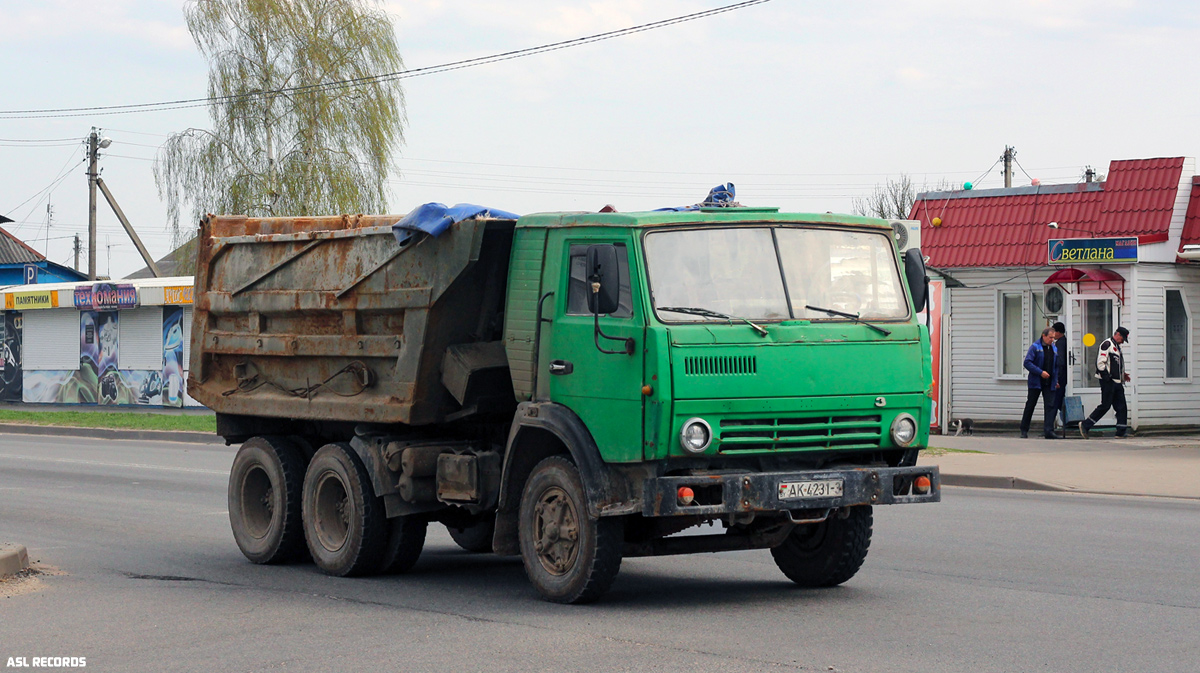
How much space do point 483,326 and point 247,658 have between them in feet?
9.61

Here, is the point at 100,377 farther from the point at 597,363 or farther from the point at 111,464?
the point at 597,363

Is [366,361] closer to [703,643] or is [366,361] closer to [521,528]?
[521,528]

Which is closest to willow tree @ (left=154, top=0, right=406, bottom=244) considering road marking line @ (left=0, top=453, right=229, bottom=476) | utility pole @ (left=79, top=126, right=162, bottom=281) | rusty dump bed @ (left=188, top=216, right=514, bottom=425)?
utility pole @ (left=79, top=126, right=162, bottom=281)

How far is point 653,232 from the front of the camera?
8.34m

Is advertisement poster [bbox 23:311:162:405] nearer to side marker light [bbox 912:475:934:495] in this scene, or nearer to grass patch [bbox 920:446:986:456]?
grass patch [bbox 920:446:986:456]

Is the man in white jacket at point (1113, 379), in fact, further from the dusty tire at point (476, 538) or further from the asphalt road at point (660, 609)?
the dusty tire at point (476, 538)

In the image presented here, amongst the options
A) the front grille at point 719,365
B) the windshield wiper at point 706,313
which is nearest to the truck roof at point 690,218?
the windshield wiper at point 706,313

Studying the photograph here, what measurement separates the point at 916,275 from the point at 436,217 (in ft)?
9.74

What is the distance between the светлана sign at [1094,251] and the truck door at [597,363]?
16.9 meters

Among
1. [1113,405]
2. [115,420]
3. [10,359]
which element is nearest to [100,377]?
[10,359]

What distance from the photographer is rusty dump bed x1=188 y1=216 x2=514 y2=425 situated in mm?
9336

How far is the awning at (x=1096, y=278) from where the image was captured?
2398cm

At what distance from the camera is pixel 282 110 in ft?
143

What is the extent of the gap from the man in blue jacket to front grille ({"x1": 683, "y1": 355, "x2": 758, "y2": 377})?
16.8 m
